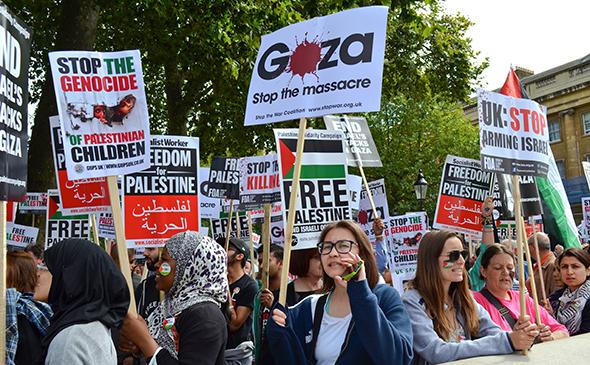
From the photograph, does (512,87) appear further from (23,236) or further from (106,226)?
(23,236)

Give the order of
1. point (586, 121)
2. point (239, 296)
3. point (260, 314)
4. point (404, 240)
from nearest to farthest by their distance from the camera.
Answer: point (260, 314) → point (239, 296) → point (404, 240) → point (586, 121)

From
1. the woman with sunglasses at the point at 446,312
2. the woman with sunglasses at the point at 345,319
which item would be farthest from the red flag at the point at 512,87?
the woman with sunglasses at the point at 345,319

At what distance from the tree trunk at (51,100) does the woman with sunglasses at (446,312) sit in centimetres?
968

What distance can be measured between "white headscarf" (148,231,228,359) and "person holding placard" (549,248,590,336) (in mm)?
3384

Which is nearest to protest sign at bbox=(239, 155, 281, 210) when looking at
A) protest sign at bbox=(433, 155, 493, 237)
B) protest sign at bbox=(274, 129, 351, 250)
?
protest sign at bbox=(433, 155, 493, 237)

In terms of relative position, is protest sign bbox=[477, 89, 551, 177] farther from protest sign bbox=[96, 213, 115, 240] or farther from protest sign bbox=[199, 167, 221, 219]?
protest sign bbox=[199, 167, 221, 219]

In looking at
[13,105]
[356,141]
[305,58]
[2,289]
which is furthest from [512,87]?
[356,141]

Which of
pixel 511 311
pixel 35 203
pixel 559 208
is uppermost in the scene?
pixel 35 203

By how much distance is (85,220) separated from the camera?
31.7ft

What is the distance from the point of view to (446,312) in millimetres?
4293

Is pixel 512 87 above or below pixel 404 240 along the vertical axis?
above

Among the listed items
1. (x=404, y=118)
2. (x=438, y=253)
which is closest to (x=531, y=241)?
(x=438, y=253)

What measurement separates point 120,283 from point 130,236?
3.24 metres

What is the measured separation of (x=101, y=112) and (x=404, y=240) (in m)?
6.08
